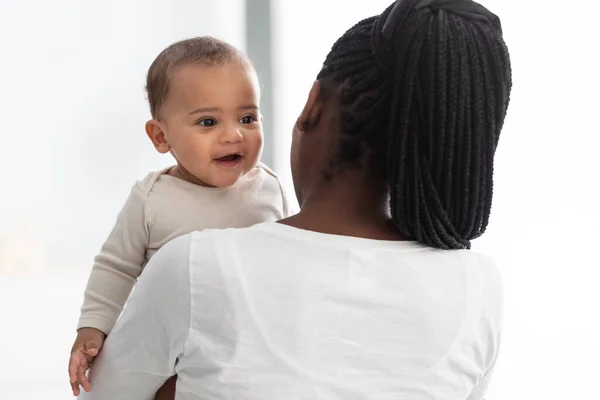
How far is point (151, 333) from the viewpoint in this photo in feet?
3.23

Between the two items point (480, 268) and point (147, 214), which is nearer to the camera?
point (480, 268)

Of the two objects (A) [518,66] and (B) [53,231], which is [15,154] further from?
(A) [518,66]

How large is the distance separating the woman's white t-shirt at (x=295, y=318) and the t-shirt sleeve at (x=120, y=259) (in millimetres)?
240

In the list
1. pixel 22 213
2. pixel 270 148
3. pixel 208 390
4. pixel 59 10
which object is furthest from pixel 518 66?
pixel 208 390

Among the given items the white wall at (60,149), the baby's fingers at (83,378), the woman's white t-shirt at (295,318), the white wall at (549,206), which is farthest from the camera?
the white wall at (60,149)

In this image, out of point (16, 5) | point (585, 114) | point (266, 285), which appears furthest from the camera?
point (16, 5)

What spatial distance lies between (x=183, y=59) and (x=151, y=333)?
44 centimetres

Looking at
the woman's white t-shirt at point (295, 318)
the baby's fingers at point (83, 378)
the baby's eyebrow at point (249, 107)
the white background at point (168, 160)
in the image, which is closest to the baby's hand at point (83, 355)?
the baby's fingers at point (83, 378)

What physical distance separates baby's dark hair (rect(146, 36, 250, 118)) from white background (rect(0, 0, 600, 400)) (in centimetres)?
129

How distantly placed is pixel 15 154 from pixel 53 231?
0.26 m

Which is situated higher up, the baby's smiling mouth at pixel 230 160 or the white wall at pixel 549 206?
the baby's smiling mouth at pixel 230 160

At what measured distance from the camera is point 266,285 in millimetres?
952

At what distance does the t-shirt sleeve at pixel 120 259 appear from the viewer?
1.26m

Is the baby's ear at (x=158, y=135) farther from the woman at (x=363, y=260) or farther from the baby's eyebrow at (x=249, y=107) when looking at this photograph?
the woman at (x=363, y=260)
